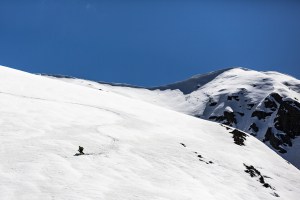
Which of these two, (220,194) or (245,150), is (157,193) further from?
(245,150)

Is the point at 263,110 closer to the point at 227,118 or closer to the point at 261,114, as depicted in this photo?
the point at 261,114

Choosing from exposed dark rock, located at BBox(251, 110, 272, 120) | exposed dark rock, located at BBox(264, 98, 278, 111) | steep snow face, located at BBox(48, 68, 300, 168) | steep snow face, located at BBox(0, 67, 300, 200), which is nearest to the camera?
steep snow face, located at BBox(0, 67, 300, 200)

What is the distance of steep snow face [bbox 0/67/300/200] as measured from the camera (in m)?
17.1

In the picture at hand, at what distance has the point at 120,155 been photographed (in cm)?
2239

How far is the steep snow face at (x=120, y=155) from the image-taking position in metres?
17.1

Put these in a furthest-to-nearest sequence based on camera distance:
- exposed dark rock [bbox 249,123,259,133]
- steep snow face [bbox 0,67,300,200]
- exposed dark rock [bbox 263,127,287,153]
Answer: exposed dark rock [bbox 249,123,259,133]
exposed dark rock [bbox 263,127,287,153]
steep snow face [bbox 0,67,300,200]

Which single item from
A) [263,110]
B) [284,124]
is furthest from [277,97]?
[284,124]

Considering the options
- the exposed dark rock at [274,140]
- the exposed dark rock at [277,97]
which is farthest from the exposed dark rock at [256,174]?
the exposed dark rock at [277,97]

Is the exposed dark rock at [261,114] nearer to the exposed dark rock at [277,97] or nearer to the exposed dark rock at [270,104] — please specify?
A: the exposed dark rock at [270,104]

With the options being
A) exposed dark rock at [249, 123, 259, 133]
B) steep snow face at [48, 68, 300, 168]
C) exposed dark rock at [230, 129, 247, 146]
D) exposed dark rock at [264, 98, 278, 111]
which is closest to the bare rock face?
steep snow face at [48, 68, 300, 168]

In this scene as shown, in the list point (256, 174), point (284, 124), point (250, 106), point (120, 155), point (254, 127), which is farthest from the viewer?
point (250, 106)

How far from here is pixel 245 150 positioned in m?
34.6

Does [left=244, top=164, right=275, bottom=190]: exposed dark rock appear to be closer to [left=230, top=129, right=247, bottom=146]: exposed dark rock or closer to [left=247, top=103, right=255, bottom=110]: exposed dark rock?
[left=230, top=129, right=247, bottom=146]: exposed dark rock

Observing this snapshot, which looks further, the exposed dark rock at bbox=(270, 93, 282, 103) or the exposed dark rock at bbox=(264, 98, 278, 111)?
the exposed dark rock at bbox=(270, 93, 282, 103)
